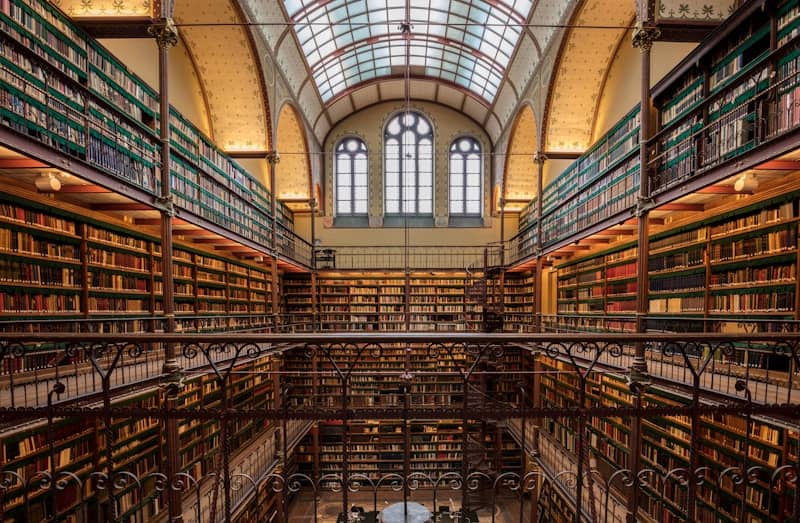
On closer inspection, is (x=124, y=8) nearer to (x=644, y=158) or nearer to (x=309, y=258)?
(x=644, y=158)

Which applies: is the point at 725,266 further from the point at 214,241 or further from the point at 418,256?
the point at 418,256

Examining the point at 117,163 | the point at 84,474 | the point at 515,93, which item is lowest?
the point at 84,474

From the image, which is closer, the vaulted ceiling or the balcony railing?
the vaulted ceiling

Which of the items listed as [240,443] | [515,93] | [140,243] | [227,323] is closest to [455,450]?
[240,443]

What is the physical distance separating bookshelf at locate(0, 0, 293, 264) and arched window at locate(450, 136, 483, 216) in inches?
317

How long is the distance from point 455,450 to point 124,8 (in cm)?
1069

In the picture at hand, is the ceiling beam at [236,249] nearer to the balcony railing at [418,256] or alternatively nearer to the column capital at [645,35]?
the balcony railing at [418,256]

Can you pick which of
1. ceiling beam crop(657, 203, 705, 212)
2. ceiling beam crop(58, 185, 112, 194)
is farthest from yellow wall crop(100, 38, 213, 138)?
ceiling beam crop(657, 203, 705, 212)

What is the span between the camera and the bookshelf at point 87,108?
3807 millimetres

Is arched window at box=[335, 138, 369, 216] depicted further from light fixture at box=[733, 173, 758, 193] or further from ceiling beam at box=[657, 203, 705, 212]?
light fixture at box=[733, 173, 758, 193]

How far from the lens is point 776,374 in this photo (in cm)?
422

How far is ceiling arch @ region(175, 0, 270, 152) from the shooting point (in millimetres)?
7250

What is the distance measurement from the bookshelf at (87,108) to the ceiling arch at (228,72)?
1710mm

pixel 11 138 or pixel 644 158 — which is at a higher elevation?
pixel 644 158
